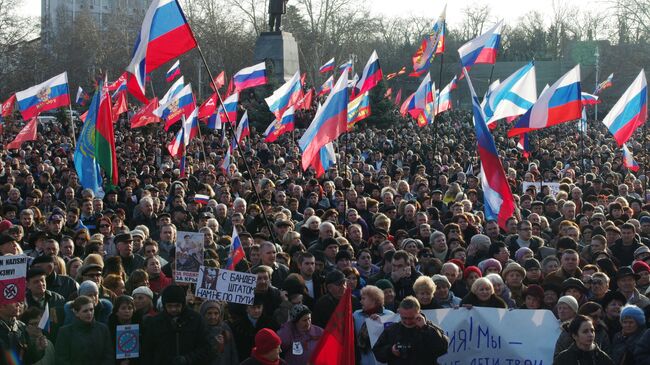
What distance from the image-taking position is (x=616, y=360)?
712cm

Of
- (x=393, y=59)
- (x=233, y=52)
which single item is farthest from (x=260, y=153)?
(x=393, y=59)

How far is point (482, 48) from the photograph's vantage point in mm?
18656

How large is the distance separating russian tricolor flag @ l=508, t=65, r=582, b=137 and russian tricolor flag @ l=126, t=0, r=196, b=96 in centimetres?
714

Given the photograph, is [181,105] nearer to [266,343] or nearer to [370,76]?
[370,76]

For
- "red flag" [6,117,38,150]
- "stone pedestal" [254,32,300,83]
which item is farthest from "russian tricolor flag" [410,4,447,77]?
"stone pedestal" [254,32,300,83]

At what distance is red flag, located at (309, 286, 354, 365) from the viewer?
6.58m

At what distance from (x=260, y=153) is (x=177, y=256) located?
16.8 meters

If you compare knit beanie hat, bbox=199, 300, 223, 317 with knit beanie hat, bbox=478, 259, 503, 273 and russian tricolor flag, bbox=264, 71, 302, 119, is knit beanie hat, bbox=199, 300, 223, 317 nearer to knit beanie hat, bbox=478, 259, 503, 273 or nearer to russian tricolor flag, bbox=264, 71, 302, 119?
knit beanie hat, bbox=478, 259, 503, 273

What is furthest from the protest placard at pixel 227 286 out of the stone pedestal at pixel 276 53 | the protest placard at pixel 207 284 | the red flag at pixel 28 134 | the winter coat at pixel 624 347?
the stone pedestal at pixel 276 53

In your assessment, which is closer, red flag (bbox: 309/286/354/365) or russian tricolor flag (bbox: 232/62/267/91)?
red flag (bbox: 309/286/354/365)

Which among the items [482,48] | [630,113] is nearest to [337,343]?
[630,113]

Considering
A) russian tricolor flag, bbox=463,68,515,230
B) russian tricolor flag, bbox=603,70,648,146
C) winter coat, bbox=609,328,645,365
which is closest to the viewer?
winter coat, bbox=609,328,645,365

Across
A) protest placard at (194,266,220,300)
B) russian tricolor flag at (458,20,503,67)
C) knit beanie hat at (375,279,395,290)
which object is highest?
russian tricolor flag at (458,20,503,67)

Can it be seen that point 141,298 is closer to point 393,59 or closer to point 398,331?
point 398,331
